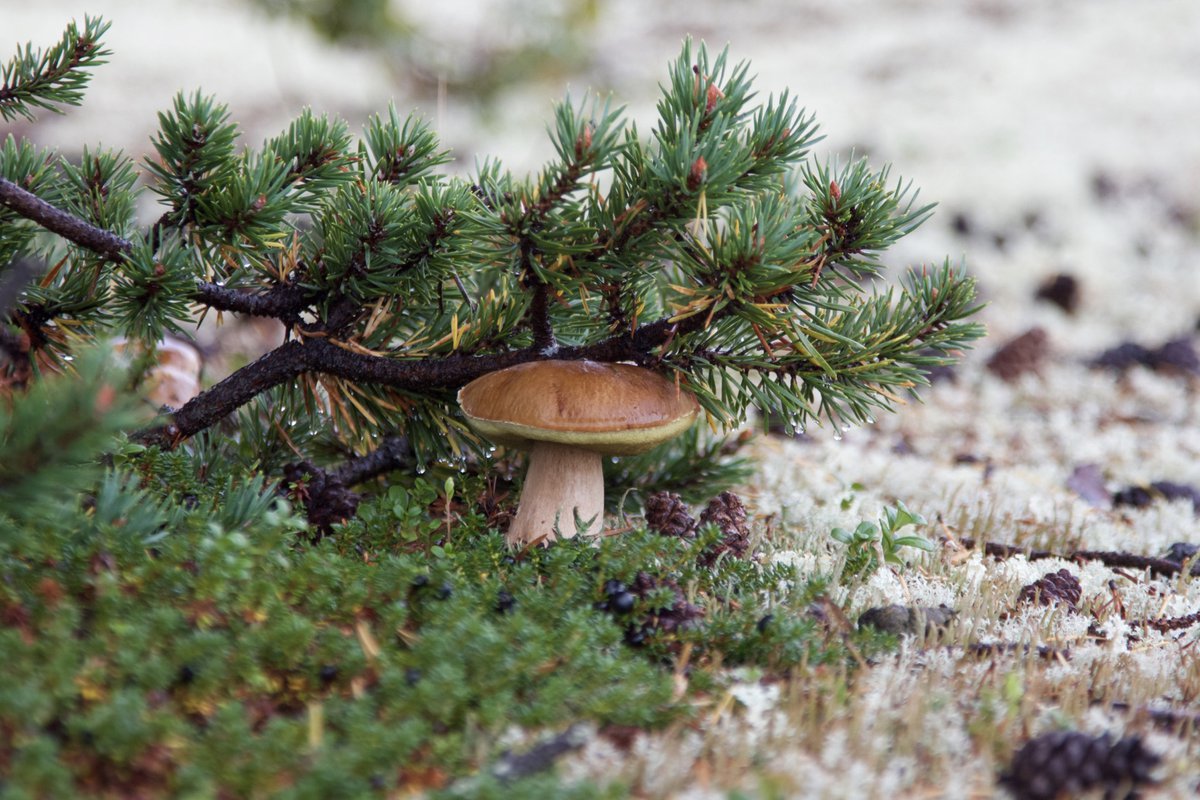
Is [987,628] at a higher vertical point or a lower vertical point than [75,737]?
higher

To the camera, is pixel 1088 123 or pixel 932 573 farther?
pixel 1088 123

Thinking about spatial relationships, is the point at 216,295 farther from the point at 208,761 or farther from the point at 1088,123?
the point at 1088,123

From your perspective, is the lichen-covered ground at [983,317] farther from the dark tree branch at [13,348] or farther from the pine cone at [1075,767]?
the dark tree branch at [13,348]

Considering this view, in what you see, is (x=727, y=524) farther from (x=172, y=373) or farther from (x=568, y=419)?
(x=172, y=373)

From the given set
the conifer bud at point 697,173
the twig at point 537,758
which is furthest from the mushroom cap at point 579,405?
the twig at point 537,758

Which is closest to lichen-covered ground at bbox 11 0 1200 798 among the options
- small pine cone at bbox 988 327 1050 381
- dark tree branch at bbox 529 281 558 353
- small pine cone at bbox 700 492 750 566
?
small pine cone at bbox 988 327 1050 381

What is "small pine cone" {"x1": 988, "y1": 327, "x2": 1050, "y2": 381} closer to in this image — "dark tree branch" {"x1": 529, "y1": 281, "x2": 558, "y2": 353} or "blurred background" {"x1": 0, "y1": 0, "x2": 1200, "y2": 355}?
"blurred background" {"x1": 0, "y1": 0, "x2": 1200, "y2": 355}

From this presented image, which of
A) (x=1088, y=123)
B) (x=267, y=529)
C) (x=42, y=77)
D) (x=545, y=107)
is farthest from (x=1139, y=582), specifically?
(x=1088, y=123)
